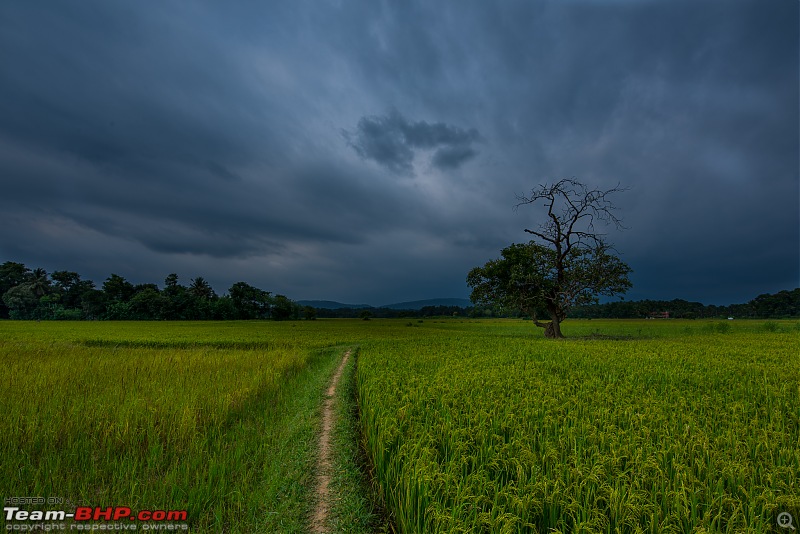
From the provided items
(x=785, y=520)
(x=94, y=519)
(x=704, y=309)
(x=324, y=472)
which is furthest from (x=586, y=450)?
(x=704, y=309)

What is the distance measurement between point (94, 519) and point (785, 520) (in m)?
7.11

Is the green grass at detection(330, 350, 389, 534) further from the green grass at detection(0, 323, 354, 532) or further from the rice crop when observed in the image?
the green grass at detection(0, 323, 354, 532)

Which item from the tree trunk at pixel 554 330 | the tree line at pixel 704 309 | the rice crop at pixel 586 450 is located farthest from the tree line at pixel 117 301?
the rice crop at pixel 586 450

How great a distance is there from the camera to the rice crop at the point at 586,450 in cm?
291

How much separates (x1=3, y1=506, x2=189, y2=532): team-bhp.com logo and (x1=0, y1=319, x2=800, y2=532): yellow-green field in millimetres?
206

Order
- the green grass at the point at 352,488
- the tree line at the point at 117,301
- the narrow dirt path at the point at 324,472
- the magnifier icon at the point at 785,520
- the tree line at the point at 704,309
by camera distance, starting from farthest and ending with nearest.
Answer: the tree line at the point at 704,309 < the tree line at the point at 117,301 < the narrow dirt path at the point at 324,472 < the green grass at the point at 352,488 < the magnifier icon at the point at 785,520

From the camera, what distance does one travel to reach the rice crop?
2914 mm

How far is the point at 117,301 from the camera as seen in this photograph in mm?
66750

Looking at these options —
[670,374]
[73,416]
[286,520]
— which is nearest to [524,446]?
[286,520]

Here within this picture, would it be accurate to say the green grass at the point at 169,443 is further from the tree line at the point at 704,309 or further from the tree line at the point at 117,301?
the tree line at the point at 704,309

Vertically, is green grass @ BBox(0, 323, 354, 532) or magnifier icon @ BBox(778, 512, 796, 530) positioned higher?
magnifier icon @ BBox(778, 512, 796, 530)

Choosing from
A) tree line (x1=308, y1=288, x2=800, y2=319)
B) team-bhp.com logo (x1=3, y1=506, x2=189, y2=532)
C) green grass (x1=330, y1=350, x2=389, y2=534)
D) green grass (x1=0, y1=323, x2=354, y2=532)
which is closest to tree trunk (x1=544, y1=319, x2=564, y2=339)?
green grass (x1=0, y1=323, x2=354, y2=532)

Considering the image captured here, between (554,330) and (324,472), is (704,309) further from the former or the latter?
(324,472)

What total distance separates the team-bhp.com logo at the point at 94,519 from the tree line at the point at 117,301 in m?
78.3
